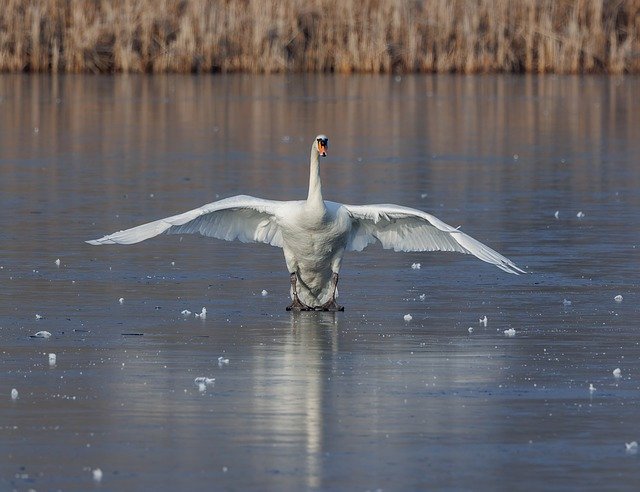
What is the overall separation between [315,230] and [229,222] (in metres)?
0.99

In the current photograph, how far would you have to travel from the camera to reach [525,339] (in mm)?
9703

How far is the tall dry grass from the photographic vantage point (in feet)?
123

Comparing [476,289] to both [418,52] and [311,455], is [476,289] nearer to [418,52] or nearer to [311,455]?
[311,455]

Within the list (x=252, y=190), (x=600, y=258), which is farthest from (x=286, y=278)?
(x=252, y=190)

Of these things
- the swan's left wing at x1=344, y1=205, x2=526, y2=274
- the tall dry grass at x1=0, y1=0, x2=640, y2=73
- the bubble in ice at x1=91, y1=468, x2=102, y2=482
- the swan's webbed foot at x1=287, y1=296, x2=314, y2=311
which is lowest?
the bubble in ice at x1=91, y1=468, x2=102, y2=482

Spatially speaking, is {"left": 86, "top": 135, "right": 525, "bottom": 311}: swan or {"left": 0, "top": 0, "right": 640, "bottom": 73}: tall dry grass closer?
{"left": 86, "top": 135, "right": 525, "bottom": 311}: swan

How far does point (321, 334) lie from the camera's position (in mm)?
9984

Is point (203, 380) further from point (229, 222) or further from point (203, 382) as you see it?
point (229, 222)

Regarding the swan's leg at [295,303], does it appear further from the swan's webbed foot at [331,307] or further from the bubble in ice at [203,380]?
the bubble in ice at [203,380]

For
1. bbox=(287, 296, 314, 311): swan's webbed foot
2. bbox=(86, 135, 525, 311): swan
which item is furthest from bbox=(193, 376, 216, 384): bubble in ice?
bbox=(287, 296, 314, 311): swan's webbed foot

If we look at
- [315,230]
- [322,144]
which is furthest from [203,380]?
[322,144]

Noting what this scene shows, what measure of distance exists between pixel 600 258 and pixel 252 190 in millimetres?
5752

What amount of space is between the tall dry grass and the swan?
2612 cm

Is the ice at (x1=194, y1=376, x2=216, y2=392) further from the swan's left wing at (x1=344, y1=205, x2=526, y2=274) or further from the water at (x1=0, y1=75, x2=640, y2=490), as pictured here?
the swan's left wing at (x1=344, y1=205, x2=526, y2=274)
